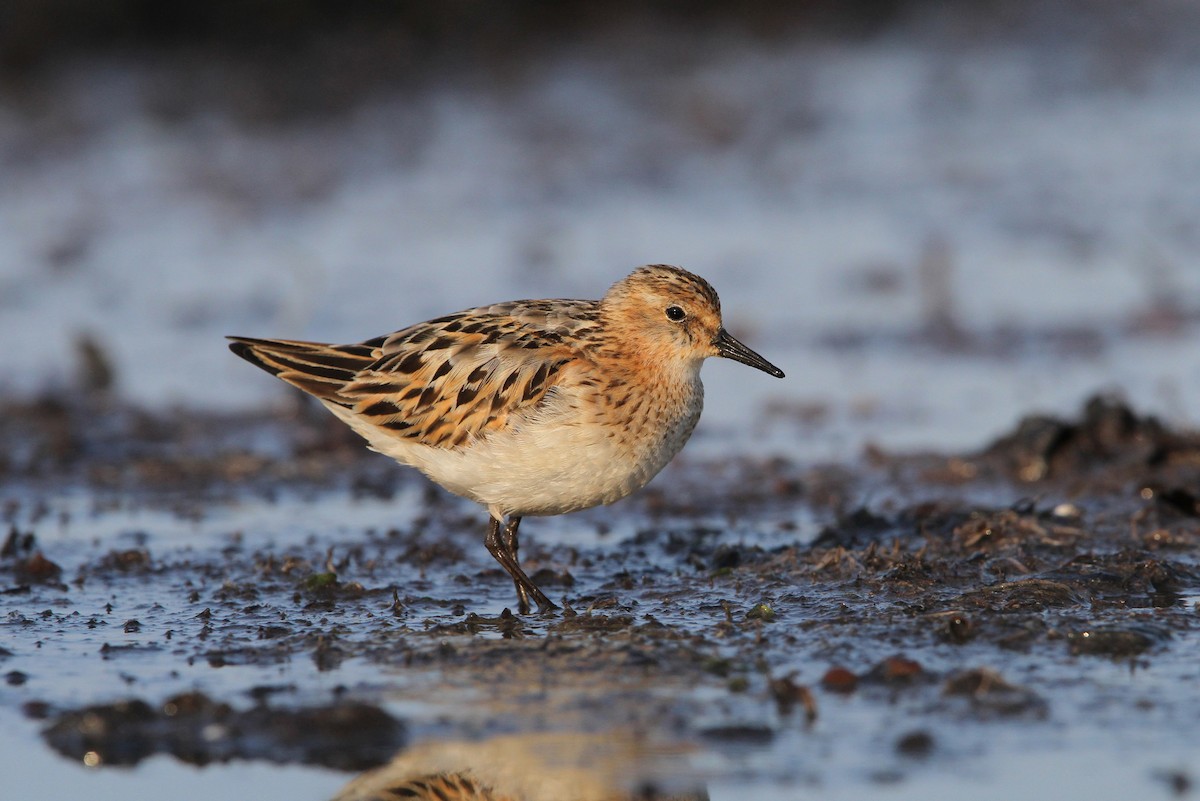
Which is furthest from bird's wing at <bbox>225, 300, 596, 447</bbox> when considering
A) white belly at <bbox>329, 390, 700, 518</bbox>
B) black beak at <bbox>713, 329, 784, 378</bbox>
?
black beak at <bbox>713, 329, 784, 378</bbox>

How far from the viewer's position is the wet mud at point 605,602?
6023 mm

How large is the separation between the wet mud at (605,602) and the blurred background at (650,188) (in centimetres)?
138

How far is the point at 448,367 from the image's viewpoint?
26.9 ft

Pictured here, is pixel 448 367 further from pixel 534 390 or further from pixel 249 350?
pixel 249 350

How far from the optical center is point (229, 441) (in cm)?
1178

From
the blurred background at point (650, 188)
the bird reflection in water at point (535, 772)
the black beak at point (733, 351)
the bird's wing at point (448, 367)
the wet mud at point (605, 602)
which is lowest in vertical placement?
the bird reflection in water at point (535, 772)

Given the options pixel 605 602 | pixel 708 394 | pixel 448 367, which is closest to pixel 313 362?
pixel 448 367

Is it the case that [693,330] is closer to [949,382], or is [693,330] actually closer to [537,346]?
[537,346]

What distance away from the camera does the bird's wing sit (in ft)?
26.1

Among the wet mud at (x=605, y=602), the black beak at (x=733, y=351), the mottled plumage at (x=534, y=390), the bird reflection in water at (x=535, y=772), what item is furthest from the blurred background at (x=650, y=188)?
the bird reflection in water at (x=535, y=772)

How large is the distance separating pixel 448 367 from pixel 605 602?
1.38m

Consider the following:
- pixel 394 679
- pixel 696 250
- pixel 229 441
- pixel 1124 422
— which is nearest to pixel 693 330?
pixel 394 679

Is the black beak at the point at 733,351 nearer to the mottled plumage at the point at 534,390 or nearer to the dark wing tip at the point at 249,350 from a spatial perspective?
the mottled plumage at the point at 534,390

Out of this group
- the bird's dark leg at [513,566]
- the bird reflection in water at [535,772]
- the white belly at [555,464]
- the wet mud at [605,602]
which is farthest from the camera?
the bird's dark leg at [513,566]
